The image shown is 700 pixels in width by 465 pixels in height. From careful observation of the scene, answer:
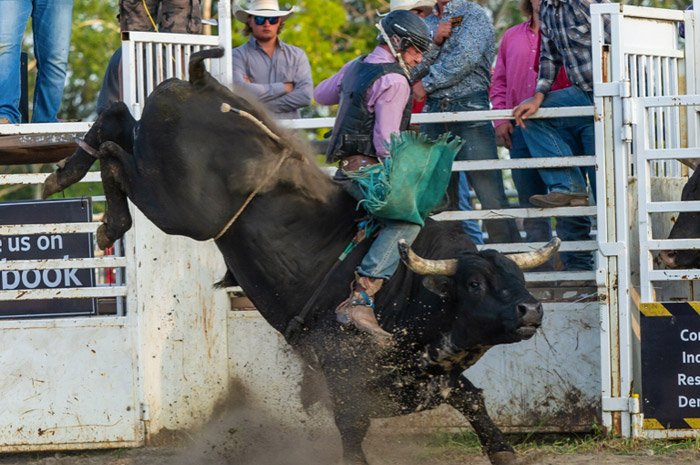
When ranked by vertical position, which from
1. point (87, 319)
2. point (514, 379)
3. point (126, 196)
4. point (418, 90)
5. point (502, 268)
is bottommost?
point (514, 379)

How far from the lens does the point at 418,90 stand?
7.08m

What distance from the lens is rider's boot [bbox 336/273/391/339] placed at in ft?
17.1

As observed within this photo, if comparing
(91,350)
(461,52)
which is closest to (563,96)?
(461,52)

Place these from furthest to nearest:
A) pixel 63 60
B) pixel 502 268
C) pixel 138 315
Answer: pixel 63 60
pixel 138 315
pixel 502 268

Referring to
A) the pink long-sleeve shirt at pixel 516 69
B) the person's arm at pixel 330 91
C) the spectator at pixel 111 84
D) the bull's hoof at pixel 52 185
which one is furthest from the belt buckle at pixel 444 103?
the bull's hoof at pixel 52 185

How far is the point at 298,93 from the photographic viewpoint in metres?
7.78

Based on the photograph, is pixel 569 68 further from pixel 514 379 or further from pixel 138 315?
pixel 138 315

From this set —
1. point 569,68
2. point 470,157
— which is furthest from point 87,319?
point 569,68

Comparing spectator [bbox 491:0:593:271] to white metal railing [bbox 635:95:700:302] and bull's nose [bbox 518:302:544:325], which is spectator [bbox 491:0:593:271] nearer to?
white metal railing [bbox 635:95:700:302]

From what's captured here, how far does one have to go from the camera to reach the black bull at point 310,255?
5.34 meters

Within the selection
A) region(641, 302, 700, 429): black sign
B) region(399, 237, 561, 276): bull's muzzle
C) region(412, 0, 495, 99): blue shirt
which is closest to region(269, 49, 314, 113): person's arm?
region(412, 0, 495, 99): blue shirt

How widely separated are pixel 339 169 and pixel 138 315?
171 cm

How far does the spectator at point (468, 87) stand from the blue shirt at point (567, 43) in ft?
1.40

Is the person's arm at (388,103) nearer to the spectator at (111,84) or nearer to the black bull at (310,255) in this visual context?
the black bull at (310,255)
